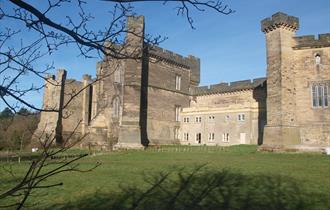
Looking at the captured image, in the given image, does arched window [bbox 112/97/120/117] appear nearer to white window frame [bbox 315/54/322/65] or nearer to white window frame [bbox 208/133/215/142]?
white window frame [bbox 208/133/215/142]

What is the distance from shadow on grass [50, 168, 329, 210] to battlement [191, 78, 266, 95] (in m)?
30.9

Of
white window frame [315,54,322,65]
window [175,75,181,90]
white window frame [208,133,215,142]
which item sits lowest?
white window frame [208,133,215,142]

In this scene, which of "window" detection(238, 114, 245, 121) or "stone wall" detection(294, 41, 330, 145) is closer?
"stone wall" detection(294, 41, 330, 145)

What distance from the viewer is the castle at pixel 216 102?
28.4 m

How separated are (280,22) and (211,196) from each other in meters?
22.8

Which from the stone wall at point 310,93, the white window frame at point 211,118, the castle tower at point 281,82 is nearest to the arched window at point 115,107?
the white window frame at point 211,118

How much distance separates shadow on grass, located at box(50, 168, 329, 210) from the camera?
359 inches

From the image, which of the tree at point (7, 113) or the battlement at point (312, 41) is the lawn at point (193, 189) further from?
the battlement at point (312, 41)

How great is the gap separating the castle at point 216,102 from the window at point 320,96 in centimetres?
7

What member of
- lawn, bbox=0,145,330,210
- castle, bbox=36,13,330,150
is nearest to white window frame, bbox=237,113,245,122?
castle, bbox=36,13,330,150

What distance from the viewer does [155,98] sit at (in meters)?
42.9

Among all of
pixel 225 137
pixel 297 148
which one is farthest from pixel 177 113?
pixel 297 148

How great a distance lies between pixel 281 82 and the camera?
93.9 feet

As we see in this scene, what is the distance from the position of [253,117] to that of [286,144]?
1312cm
